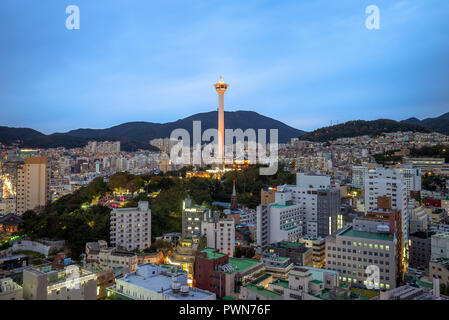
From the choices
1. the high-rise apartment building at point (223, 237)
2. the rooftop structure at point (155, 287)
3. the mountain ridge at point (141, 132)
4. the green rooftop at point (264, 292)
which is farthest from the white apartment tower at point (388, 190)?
the mountain ridge at point (141, 132)

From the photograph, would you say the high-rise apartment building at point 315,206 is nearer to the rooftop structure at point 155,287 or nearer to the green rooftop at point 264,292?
the green rooftop at point 264,292

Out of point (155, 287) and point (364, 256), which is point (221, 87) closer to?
point (364, 256)

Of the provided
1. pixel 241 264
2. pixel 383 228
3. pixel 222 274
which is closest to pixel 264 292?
pixel 222 274

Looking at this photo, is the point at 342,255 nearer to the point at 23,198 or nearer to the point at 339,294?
the point at 339,294

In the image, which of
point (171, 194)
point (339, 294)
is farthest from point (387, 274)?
point (171, 194)

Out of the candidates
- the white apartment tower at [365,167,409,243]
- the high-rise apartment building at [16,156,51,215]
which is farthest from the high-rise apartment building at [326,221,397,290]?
the high-rise apartment building at [16,156,51,215]

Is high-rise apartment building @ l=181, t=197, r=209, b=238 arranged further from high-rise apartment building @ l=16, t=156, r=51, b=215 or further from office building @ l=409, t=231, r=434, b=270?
high-rise apartment building @ l=16, t=156, r=51, b=215
